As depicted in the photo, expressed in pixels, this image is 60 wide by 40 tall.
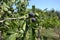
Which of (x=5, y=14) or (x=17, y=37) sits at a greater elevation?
(x=5, y=14)

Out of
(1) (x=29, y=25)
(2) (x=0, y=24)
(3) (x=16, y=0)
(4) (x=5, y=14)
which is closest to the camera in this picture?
(1) (x=29, y=25)

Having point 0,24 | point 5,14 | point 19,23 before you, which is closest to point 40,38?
point 19,23

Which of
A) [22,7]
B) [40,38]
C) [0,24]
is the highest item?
[22,7]

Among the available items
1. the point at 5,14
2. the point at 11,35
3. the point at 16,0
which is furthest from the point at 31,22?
the point at 16,0

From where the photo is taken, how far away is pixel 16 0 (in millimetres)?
1781

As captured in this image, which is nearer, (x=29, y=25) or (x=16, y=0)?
(x=29, y=25)

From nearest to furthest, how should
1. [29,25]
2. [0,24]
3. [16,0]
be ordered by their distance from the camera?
[29,25], [0,24], [16,0]

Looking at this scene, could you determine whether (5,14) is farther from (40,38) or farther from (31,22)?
(31,22)

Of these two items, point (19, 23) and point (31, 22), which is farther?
point (19, 23)

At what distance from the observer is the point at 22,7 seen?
179 centimetres

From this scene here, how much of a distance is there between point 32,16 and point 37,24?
0.05 metres

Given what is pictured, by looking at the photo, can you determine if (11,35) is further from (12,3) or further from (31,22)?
(12,3)

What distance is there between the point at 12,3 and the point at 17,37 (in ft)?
2.26

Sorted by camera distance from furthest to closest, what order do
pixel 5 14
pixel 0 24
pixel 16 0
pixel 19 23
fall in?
pixel 16 0
pixel 5 14
pixel 0 24
pixel 19 23
